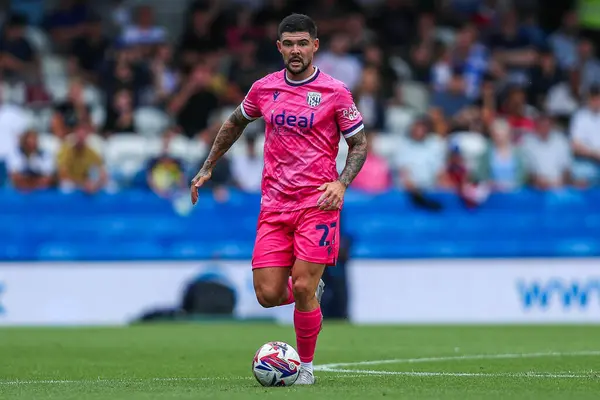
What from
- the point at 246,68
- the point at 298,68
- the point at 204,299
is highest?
the point at 246,68

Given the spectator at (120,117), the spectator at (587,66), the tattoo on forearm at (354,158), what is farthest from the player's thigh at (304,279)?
the spectator at (587,66)

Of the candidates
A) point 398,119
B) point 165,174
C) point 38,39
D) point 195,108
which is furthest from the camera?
point 38,39

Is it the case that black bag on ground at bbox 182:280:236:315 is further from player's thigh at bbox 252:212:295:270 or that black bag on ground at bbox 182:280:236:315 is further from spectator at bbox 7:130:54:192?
player's thigh at bbox 252:212:295:270

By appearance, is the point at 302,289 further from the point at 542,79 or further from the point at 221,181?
the point at 542,79

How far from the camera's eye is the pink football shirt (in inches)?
346

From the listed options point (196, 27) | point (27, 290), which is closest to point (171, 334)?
point (27, 290)

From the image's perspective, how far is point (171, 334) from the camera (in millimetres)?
14453

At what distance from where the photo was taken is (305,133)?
8797mm

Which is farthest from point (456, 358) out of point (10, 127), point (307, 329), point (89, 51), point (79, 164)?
point (89, 51)

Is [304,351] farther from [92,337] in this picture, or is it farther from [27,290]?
[27,290]

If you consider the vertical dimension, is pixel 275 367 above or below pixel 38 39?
below

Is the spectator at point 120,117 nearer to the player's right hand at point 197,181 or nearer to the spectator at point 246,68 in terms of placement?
the spectator at point 246,68

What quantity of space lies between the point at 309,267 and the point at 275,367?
72 cm

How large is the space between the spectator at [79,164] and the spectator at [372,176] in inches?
143
